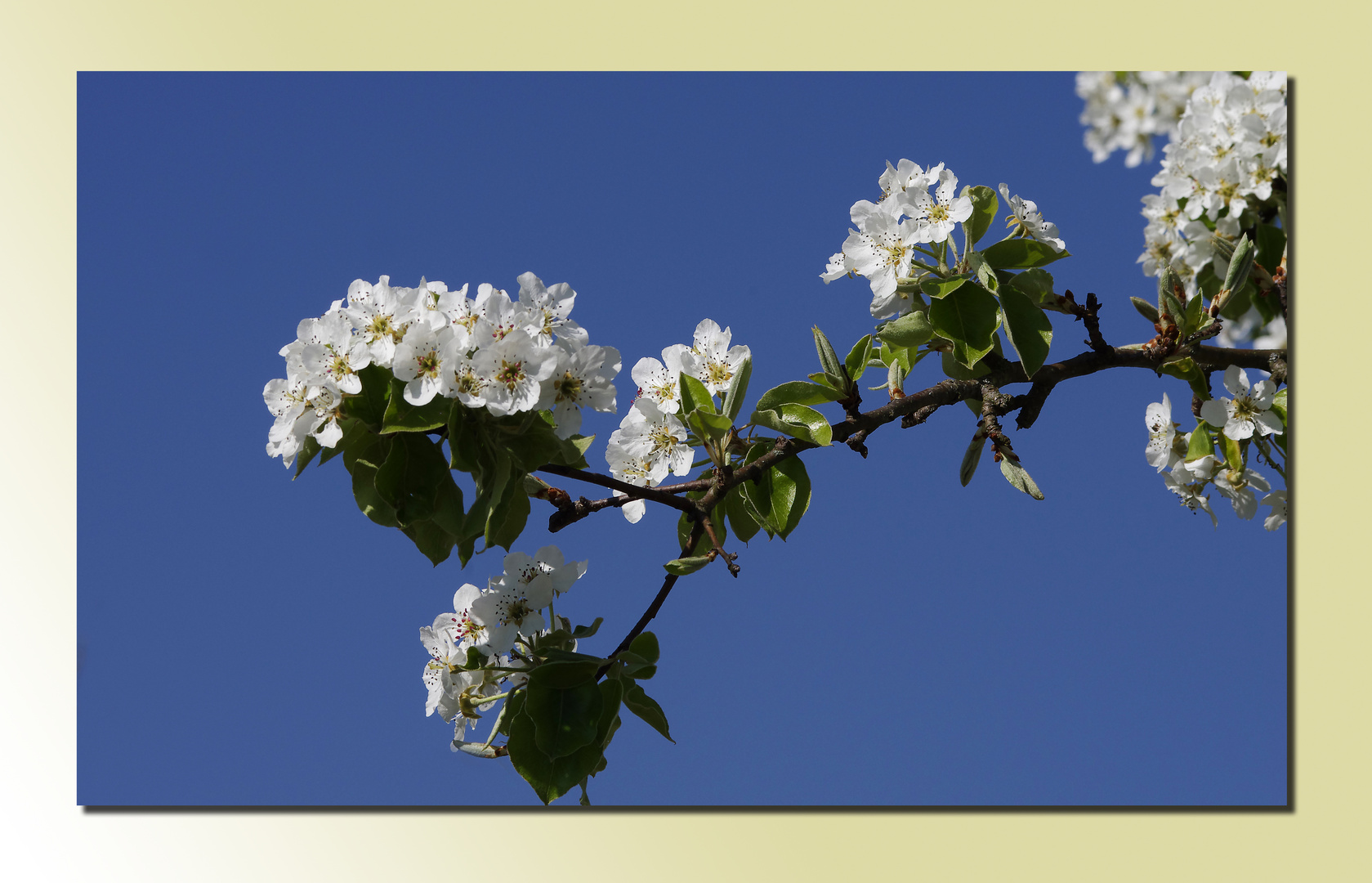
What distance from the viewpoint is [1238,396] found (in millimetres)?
2119

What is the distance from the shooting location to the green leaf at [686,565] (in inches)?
65.1

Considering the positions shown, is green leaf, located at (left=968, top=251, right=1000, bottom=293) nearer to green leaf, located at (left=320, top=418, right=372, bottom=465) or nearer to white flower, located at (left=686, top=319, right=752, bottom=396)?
white flower, located at (left=686, top=319, right=752, bottom=396)

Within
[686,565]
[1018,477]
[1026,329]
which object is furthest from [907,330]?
[686,565]

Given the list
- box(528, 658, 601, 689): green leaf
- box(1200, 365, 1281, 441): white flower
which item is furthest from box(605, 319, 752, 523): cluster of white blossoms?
box(1200, 365, 1281, 441): white flower

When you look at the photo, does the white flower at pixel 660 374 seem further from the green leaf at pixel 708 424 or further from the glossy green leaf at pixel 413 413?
the glossy green leaf at pixel 413 413

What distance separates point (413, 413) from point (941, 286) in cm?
89

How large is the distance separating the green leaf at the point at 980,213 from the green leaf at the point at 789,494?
1.64 ft

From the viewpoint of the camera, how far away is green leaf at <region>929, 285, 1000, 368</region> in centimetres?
180

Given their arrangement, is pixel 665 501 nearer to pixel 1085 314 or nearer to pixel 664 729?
pixel 664 729

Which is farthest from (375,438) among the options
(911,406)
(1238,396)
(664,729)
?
(1238,396)

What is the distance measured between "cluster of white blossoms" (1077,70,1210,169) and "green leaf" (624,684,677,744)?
5.61ft

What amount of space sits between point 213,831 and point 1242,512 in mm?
2183

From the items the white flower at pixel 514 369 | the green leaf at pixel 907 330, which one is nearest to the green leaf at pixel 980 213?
the green leaf at pixel 907 330

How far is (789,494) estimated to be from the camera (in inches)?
70.4
